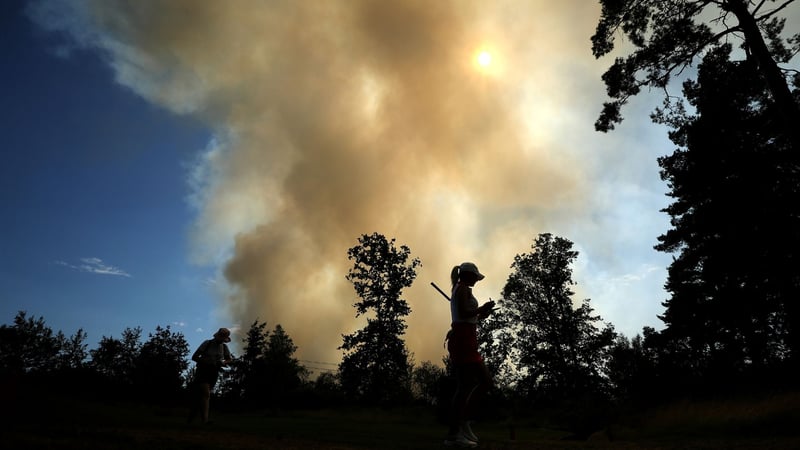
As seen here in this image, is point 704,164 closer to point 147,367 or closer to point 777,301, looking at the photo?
point 777,301

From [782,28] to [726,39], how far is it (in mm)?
1594

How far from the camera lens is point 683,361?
27.5 metres

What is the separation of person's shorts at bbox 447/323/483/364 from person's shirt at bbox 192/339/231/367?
17.8ft

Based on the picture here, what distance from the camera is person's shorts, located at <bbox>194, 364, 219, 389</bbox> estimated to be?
8242 millimetres

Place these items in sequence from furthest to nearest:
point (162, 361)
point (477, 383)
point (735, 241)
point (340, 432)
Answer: point (162, 361), point (735, 241), point (340, 432), point (477, 383)

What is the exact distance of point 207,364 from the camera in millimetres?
8406

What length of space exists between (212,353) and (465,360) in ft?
19.1

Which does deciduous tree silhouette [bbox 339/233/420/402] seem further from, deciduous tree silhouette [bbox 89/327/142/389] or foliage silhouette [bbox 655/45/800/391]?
deciduous tree silhouette [bbox 89/327/142/389]

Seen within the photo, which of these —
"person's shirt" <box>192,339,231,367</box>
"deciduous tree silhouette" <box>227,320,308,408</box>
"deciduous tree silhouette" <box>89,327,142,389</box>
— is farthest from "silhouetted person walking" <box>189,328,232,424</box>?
"deciduous tree silhouette" <box>89,327,142,389</box>

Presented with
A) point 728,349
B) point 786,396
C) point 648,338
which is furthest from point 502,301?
point 786,396

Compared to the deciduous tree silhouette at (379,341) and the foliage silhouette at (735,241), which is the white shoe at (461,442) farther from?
the deciduous tree silhouette at (379,341)

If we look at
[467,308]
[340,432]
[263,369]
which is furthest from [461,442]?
[263,369]

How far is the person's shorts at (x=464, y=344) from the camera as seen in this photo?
5301 millimetres

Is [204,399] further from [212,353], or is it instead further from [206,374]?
[212,353]
